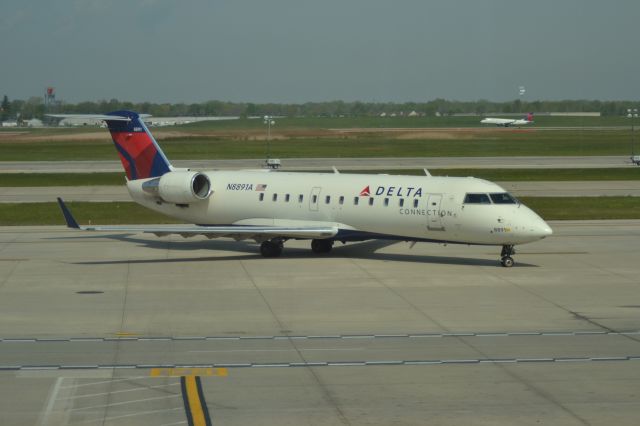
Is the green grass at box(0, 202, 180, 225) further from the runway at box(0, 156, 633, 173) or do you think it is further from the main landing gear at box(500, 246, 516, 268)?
the runway at box(0, 156, 633, 173)

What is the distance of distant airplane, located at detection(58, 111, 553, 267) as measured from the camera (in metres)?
29.2

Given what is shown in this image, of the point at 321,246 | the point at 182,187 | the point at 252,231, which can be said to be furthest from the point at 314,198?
the point at 182,187

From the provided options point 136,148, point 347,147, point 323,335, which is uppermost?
point 136,148

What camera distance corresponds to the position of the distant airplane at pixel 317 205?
29203mm

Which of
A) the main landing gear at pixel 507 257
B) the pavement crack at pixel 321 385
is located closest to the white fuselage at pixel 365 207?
the main landing gear at pixel 507 257

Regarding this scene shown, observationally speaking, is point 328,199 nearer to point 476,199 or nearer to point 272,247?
point 272,247

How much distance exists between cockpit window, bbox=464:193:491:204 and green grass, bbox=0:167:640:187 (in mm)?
34554

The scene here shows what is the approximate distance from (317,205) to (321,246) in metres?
1.60

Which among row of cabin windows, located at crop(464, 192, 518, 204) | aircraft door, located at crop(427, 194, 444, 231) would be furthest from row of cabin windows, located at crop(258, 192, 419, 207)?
row of cabin windows, located at crop(464, 192, 518, 204)

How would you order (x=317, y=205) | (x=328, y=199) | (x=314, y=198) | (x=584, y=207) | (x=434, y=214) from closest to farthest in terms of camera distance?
(x=434, y=214)
(x=328, y=199)
(x=317, y=205)
(x=314, y=198)
(x=584, y=207)

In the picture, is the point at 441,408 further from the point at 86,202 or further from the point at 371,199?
the point at 86,202

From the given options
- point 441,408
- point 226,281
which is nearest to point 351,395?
point 441,408

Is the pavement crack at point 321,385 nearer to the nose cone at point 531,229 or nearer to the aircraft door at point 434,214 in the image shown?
the aircraft door at point 434,214

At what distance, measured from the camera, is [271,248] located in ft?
106
